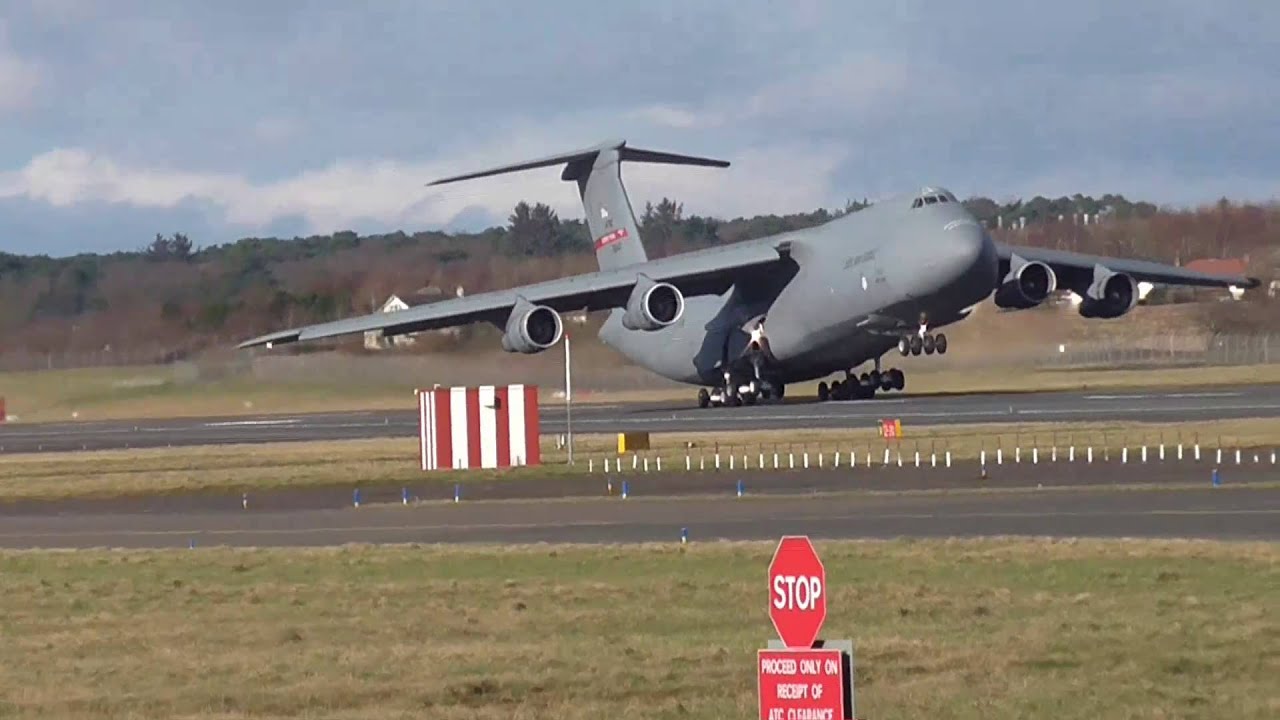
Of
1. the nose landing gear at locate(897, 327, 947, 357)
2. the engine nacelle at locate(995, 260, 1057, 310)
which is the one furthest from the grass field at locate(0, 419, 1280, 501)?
the engine nacelle at locate(995, 260, 1057, 310)

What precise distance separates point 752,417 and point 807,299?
297 centimetres

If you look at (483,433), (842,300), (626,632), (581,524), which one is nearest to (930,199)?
(842,300)

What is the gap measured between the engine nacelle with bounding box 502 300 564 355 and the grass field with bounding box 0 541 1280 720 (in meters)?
26.6

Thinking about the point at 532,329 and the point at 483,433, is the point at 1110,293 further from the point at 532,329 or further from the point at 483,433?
Answer: the point at 483,433

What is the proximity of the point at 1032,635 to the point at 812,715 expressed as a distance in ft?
20.7

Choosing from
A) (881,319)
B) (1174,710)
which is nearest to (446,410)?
(881,319)

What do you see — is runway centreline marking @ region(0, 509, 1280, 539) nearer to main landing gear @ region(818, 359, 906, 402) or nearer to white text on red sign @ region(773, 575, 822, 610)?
white text on red sign @ region(773, 575, 822, 610)

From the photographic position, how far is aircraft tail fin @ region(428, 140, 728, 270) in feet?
180

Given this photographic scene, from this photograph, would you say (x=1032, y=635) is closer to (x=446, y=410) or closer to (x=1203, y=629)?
(x=1203, y=629)

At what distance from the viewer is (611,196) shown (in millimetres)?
55438

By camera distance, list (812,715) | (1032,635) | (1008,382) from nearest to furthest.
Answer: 1. (812,715)
2. (1032,635)
3. (1008,382)

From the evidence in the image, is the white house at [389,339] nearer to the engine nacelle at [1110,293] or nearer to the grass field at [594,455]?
the grass field at [594,455]

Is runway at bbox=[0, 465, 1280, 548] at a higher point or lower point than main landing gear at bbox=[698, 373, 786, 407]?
lower

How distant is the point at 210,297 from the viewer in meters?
65.5
